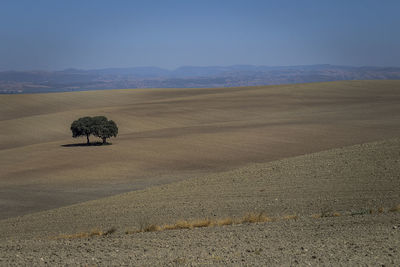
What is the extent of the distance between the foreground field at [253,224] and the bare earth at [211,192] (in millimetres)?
55

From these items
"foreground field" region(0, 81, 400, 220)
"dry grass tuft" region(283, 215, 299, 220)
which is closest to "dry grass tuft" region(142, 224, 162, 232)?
"dry grass tuft" region(283, 215, 299, 220)

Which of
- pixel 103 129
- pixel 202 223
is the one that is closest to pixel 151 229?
pixel 202 223

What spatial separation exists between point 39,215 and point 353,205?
13523 millimetres

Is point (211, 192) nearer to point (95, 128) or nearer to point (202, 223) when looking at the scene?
point (202, 223)

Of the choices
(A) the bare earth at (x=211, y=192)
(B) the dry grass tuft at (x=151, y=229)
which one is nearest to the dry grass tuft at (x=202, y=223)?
(A) the bare earth at (x=211, y=192)

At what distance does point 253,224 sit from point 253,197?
19.3 feet

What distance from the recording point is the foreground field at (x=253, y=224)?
11.6 m

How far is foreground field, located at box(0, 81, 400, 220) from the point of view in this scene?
33.2 meters

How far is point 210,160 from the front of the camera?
40938 millimetres

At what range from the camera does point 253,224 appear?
609 inches

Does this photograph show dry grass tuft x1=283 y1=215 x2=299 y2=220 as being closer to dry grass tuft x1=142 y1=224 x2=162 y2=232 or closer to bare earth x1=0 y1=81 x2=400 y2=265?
bare earth x1=0 y1=81 x2=400 y2=265

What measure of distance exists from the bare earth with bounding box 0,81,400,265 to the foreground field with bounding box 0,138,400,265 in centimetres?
6

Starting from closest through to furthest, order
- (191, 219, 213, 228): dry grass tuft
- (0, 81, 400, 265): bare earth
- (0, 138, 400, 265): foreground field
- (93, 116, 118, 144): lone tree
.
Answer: (0, 138, 400, 265): foreground field < (0, 81, 400, 265): bare earth < (191, 219, 213, 228): dry grass tuft < (93, 116, 118, 144): lone tree

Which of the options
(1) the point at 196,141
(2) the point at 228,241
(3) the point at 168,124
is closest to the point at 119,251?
(2) the point at 228,241
